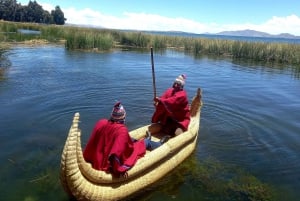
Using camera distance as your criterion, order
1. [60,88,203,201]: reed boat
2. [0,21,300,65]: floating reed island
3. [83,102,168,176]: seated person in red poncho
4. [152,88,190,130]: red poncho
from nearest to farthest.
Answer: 1. [60,88,203,201]: reed boat
2. [83,102,168,176]: seated person in red poncho
3. [152,88,190,130]: red poncho
4. [0,21,300,65]: floating reed island

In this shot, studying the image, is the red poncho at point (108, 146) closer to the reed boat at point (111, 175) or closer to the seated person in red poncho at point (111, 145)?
the seated person in red poncho at point (111, 145)

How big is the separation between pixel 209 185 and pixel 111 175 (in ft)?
8.97

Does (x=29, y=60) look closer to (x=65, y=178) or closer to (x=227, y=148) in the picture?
(x=227, y=148)

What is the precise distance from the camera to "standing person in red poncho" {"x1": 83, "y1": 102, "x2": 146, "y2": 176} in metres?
6.09

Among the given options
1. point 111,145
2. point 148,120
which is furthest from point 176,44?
point 111,145

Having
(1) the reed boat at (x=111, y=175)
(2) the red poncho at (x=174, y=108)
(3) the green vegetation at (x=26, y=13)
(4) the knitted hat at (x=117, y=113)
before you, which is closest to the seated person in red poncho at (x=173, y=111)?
(2) the red poncho at (x=174, y=108)

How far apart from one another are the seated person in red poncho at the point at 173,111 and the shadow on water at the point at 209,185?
958 millimetres

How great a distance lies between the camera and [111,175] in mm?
6195

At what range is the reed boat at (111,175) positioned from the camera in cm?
539

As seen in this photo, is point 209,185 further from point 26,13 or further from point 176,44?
point 26,13

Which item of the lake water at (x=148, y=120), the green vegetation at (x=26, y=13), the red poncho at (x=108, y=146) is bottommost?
the lake water at (x=148, y=120)

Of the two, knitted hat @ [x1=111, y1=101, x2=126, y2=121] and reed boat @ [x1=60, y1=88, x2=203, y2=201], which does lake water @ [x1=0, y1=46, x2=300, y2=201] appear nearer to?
reed boat @ [x1=60, y1=88, x2=203, y2=201]

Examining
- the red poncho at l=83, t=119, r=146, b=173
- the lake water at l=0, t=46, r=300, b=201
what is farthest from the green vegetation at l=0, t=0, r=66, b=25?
the red poncho at l=83, t=119, r=146, b=173

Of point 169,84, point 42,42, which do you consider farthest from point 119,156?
point 42,42
